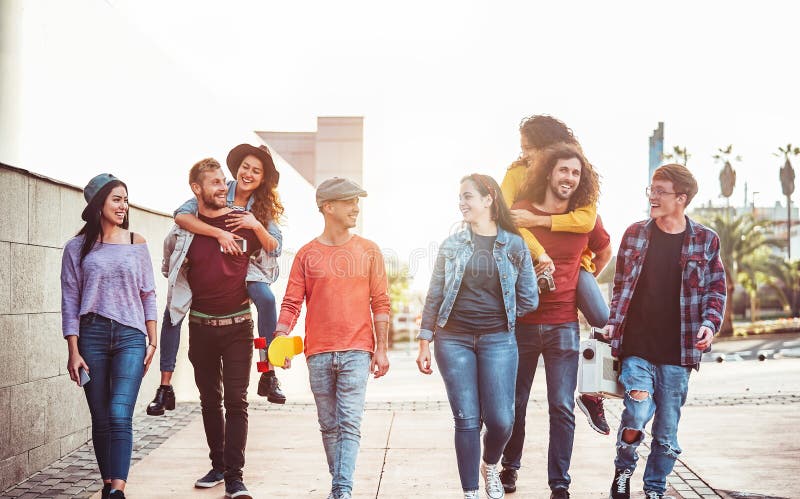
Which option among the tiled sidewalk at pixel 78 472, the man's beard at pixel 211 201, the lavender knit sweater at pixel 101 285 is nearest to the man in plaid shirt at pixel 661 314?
the man's beard at pixel 211 201

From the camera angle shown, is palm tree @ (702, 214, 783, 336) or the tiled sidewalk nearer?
the tiled sidewalk

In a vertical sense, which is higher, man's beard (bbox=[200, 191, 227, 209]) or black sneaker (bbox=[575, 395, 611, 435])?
man's beard (bbox=[200, 191, 227, 209])

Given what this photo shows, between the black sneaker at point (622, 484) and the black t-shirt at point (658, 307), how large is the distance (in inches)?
25.9

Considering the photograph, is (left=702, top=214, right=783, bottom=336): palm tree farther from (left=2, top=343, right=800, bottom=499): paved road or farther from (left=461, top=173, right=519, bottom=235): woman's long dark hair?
(left=461, top=173, right=519, bottom=235): woman's long dark hair

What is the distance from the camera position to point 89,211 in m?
4.95

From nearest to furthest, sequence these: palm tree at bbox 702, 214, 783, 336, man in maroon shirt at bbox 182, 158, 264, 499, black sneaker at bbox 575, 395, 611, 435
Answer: man in maroon shirt at bbox 182, 158, 264, 499 < black sneaker at bbox 575, 395, 611, 435 < palm tree at bbox 702, 214, 783, 336

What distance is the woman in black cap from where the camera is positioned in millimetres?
4879

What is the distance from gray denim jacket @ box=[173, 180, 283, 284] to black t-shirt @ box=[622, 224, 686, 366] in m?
2.07

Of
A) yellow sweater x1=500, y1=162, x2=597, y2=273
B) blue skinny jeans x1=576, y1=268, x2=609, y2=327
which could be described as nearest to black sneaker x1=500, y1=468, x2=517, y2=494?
blue skinny jeans x1=576, y1=268, x2=609, y2=327

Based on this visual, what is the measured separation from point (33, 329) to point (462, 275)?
316cm

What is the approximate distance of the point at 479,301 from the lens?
4.87m

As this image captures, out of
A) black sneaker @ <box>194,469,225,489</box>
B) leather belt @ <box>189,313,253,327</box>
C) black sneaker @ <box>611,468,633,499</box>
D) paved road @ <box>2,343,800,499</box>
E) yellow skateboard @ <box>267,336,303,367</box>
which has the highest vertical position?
leather belt @ <box>189,313,253,327</box>

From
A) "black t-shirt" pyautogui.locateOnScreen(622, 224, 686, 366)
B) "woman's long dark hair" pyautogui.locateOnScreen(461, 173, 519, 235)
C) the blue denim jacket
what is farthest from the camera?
"black t-shirt" pyautogui.locateOnScreen(622, 224, 686, 366)

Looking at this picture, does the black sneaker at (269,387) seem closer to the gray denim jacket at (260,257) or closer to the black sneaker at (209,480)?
the gray denim jacket at (260,257)
